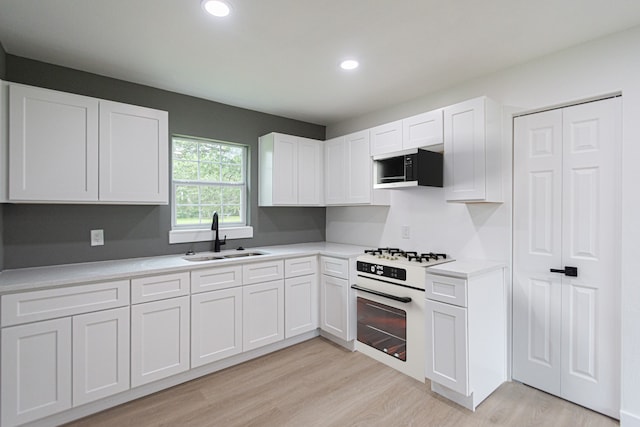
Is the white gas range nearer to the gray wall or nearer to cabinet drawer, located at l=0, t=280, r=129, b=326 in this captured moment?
the gray wall

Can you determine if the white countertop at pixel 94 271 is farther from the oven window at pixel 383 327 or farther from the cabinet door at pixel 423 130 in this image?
the cabinet door at pixel 423 130

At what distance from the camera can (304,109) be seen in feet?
12.0

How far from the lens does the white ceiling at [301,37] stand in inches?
70.7

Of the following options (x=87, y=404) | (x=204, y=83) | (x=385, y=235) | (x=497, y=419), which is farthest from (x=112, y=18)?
(x=497, y=419)

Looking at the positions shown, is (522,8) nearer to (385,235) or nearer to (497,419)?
(385,235)

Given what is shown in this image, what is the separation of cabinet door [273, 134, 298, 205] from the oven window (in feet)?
4.67

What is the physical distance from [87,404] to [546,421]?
10.3ft

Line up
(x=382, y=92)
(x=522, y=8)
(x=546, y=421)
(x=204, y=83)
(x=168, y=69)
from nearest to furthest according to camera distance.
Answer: (x=522, y=8)
(x=546, y=421)
(x=168, y=69)
(x=204, y=83)
(x=382, y=92)

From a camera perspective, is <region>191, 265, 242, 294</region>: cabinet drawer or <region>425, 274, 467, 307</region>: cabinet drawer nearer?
<region>425, 274, 467, 307</region>: cabinet drawer

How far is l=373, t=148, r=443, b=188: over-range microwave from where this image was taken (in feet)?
8.55

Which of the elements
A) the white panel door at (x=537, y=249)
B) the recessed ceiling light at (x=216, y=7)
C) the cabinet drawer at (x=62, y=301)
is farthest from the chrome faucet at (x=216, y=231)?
the white panel door at (x=537, y=249)

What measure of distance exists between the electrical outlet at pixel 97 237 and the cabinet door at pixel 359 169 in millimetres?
2428

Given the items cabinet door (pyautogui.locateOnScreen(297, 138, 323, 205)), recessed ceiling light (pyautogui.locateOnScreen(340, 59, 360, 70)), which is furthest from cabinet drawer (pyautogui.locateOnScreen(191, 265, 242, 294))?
recessed ceiling light (pyautogui.locateOnScreen(340, 59, 360, 70))

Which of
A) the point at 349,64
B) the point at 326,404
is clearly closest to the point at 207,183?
the point at 349,64
